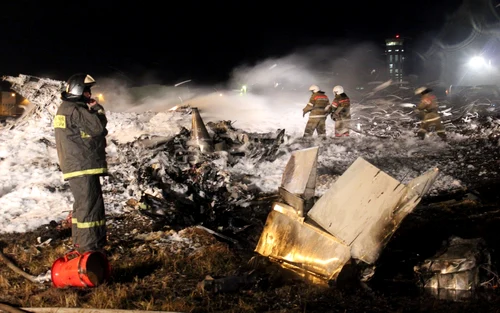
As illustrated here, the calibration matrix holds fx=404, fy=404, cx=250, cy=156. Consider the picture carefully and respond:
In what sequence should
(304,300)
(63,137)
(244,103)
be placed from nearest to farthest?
(304,300)
(63,137)
(244,103)

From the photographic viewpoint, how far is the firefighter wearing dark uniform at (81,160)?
3.98 metres

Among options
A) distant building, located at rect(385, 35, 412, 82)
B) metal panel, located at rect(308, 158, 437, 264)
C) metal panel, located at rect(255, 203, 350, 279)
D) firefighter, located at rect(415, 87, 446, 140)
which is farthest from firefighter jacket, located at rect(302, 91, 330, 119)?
distant building, located at rect(385, 35, 412, 82)

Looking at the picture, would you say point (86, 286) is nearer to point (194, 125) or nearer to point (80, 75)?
point (80, 75)

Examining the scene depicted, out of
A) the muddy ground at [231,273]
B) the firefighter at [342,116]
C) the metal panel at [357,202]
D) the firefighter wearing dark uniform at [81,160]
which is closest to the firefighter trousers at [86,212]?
the firefighter wearing dark uniform at [81,160]

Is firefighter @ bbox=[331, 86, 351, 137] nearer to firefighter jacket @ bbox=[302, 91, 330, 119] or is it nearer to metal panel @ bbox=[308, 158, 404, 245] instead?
firefighter jacket @ bbox=[302, 91, 330, 119]

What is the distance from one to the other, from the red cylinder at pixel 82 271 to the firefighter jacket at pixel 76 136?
3.05 ft

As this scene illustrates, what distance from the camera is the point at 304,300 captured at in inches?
124

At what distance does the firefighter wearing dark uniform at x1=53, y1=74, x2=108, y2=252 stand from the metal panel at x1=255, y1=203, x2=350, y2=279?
1.70 m

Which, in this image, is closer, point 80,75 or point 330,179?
point 80,75

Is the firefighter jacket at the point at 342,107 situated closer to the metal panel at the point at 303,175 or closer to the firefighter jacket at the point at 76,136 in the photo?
the metal panel at the point at 303,175

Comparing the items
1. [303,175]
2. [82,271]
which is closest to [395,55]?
[303,175]

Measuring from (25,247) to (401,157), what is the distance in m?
6.99

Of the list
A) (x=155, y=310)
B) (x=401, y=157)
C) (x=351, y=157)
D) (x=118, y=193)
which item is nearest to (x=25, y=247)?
(x=118, y=193)

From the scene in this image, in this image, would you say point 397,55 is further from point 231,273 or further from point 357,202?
point 231,273
